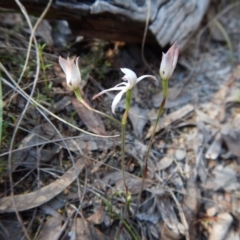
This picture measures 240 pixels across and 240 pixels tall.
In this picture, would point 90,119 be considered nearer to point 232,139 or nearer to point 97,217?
point 97,217

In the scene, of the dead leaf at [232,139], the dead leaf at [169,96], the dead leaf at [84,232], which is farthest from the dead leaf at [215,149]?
the dead leaf at [84,232]

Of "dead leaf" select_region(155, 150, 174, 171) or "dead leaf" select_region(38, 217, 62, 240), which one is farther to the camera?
"dead leaf" select_region(155, 150, 174, 171)

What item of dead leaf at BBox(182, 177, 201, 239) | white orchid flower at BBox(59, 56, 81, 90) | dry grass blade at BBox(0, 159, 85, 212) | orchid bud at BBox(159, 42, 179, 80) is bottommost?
dry grass blade at BBox(0, 159, 85, 212)

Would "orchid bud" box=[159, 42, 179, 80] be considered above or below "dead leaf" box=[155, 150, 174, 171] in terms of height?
above

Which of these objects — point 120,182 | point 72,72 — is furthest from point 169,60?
point 120,182

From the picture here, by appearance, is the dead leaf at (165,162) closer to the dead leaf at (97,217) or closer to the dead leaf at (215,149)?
the dead leaf at (215,149)

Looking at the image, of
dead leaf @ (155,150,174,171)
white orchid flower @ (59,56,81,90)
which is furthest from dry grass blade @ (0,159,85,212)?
white orchid flower @ (59,56,81,90)

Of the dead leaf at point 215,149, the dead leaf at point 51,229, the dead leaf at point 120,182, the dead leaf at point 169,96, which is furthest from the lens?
the dead leaf at point 169,96

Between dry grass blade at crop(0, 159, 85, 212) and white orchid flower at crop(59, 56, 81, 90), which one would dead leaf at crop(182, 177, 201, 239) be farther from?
white orchid flower at crop(59, 56, 81, 90)
